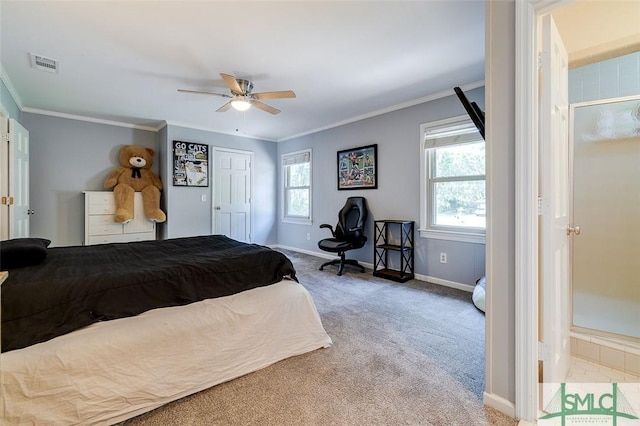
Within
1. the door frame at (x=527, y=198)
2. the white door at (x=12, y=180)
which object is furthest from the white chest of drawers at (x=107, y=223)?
the door frame at (x=527, y=198)

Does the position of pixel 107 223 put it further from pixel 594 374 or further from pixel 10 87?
pixel 594 374

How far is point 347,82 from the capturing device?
3.13 meters

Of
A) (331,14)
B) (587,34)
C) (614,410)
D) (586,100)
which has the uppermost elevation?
(331,14)

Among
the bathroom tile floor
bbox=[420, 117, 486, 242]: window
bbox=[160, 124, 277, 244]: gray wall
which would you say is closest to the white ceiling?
bbox=[420, 117, 486, 242]: window

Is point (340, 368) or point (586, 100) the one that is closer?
point (340, 368)

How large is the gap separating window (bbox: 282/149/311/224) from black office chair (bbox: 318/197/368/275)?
1151mm

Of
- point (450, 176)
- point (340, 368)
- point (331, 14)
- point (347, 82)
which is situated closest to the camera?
point (340, 368)

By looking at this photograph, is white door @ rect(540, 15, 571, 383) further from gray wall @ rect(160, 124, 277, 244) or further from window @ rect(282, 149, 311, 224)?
gray wall @ rect(160, 124, 277, 244)

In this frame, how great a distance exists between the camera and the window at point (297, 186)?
5.47 m

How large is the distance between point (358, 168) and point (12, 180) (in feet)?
13.5

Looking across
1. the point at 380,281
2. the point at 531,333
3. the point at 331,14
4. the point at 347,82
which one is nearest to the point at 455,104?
the point at 347,82

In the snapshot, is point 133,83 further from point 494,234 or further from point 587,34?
point 587,34

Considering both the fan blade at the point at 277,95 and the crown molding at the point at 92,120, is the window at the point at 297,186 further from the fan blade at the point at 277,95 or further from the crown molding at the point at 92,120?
the fan blade at the point at 277,95

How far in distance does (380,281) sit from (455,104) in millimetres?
2352
